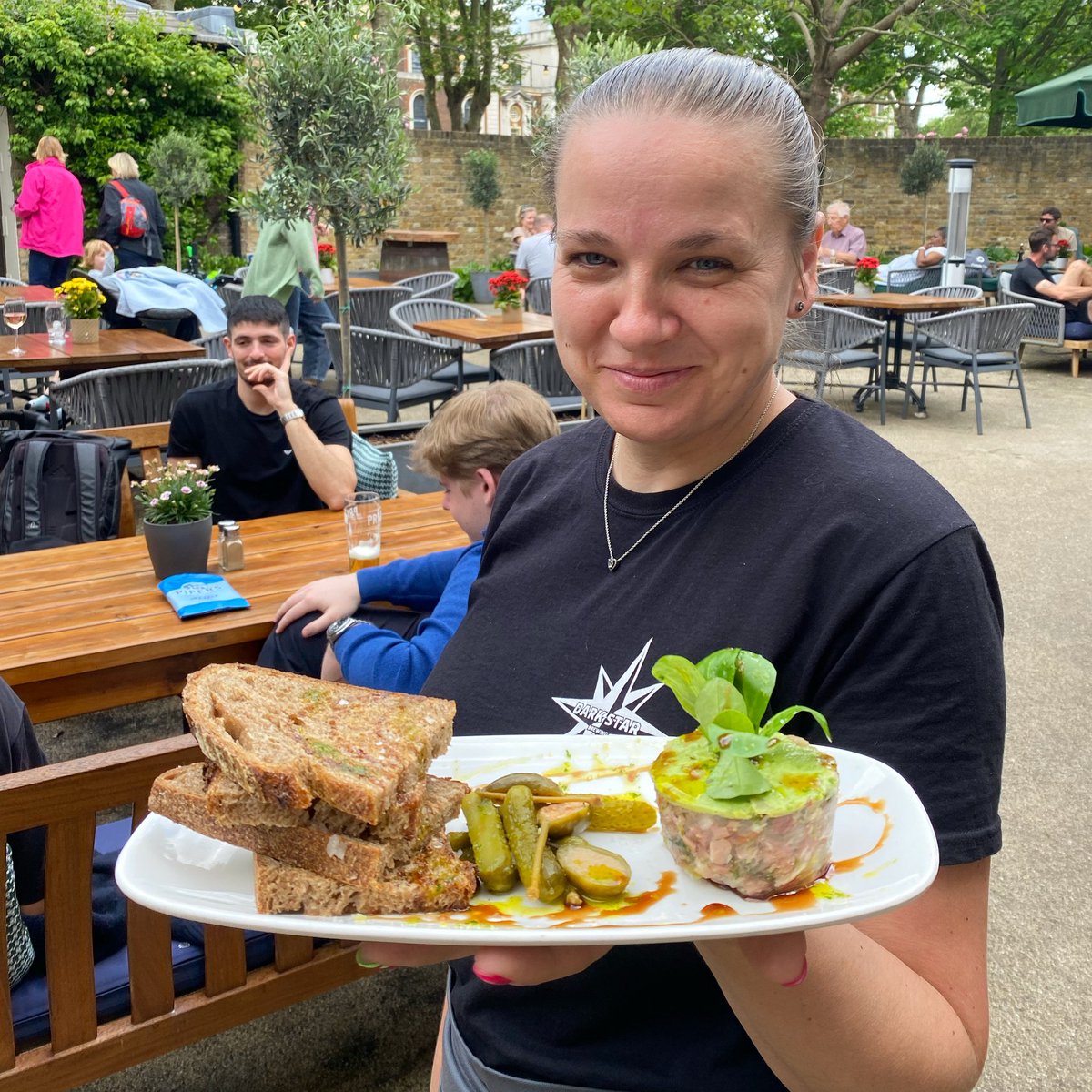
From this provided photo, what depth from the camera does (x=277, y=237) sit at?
866 centimetres

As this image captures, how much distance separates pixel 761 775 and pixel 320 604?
2.05m

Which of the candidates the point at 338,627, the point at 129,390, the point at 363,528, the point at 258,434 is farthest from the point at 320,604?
the point at 129,390

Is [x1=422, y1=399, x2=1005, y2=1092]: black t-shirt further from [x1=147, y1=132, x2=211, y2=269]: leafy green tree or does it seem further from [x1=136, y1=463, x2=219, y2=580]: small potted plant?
[x1=147, y1=132, x2=211, y2=269]: leafy green tree

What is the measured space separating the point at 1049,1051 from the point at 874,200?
2430 cm

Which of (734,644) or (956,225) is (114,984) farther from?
(956,225)

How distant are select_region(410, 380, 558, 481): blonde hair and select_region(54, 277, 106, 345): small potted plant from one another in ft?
17.0

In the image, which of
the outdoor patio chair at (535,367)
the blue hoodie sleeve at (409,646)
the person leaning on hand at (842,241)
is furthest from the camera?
the person leaning on hand at (842,241)

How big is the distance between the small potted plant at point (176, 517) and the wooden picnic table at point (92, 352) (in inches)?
166

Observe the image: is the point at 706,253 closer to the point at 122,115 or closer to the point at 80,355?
the point at 80,355

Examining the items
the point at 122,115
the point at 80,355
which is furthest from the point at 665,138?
the point at 122,115

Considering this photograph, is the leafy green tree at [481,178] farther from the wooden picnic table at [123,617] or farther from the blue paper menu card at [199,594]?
the blue paper menu card at [199,594]

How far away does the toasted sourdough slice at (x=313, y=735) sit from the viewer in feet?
2.80

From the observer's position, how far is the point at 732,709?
828 millimetres

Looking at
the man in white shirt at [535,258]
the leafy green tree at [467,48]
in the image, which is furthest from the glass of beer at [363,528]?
the leafy green tree at [467,48]
